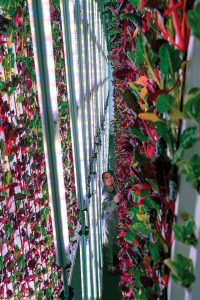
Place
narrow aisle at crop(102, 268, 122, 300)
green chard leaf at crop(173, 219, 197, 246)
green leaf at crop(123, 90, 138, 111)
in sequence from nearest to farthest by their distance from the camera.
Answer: green chard leaf at crop(173, 219, 197, 246) → green leaf at crop(123, 90, 138, 111) → narrow aisle at crop(102, 268, 122, 300)

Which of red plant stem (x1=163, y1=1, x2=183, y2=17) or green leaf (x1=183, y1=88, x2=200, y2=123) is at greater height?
red plant stem (x1=163, y1=1, x2=183, y2=17)

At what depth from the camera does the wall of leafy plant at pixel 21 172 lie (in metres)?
1.71

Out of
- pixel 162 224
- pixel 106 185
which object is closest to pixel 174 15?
pixel 162 224

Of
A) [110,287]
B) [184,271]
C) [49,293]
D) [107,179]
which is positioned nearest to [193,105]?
[184,271]

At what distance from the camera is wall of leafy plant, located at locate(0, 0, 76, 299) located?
1715 millimetres

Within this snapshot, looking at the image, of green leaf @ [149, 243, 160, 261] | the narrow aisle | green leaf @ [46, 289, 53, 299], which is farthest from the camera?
the narrow aisle

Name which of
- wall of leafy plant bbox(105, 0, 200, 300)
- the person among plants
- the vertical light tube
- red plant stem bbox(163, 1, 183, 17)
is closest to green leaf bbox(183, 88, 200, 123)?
wall of leafy plant bbox(105, 0, 200, 300)

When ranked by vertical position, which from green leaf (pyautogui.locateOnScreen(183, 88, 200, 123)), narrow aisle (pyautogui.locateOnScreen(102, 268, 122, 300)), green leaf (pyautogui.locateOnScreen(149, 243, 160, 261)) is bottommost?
narrow aisle (pyautogui.locateOnScreen(102, 268, 122, 300))

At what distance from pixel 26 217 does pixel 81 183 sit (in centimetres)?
122

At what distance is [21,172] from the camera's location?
6.46 ft

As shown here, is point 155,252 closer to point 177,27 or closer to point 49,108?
point 177,27

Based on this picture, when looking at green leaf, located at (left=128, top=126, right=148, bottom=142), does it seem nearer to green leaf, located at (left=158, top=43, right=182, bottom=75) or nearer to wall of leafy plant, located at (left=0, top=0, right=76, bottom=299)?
green leaf, located at (left=158, top=43, right=182, bottom=75)

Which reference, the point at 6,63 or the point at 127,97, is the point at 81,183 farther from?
the point at 127,97

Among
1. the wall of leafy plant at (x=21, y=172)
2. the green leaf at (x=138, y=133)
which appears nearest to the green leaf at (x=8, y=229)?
the wall of leafy plant at (x=21, y=172)
